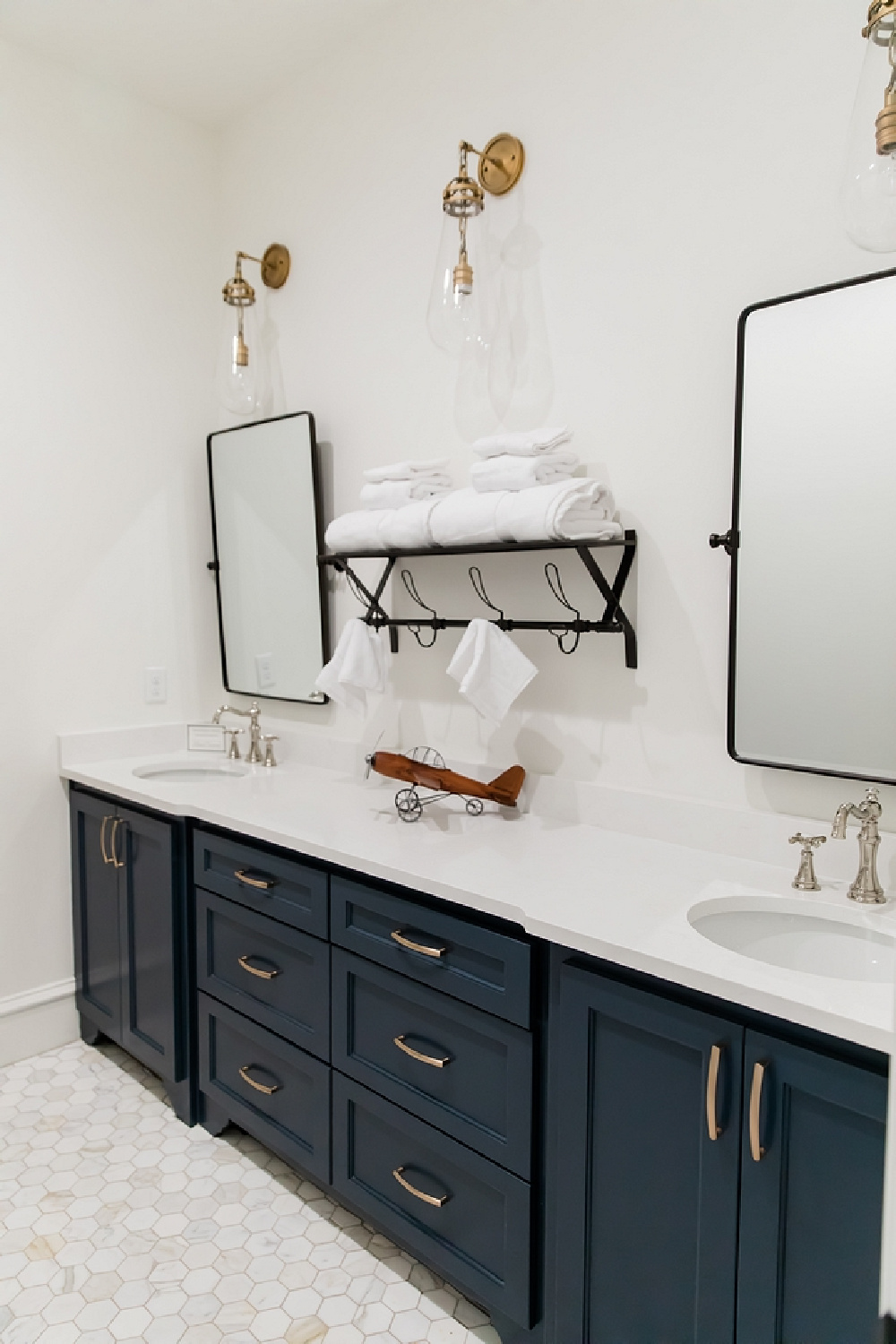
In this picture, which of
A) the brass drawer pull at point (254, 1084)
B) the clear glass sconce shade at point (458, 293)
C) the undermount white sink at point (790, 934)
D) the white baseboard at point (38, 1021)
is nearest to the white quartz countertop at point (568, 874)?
the undermount white sink at point (790, 934)

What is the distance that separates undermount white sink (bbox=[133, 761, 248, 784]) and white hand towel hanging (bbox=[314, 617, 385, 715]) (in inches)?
22.8

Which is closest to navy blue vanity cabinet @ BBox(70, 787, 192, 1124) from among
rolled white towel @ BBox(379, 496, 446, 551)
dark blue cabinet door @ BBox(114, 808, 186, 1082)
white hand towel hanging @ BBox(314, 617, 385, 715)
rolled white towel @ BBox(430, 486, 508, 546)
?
dark blue cabinet door @ BBox(114, 808, 186, 1082)

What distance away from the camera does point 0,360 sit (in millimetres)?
2500

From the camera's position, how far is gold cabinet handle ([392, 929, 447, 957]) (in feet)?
5.13

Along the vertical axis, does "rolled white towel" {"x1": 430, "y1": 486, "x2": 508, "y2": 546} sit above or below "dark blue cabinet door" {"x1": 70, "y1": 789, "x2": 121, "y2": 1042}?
above

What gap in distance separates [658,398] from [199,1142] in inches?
81.1

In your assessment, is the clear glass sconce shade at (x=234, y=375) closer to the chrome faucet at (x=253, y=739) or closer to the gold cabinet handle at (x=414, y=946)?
the chrome faucet at (x=253, y=739)

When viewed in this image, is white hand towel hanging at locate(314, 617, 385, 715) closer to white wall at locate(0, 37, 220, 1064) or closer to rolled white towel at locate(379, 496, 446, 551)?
rolled white towel at locate(379, 496, 446, 551)

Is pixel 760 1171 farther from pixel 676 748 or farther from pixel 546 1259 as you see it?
pixel 676 748

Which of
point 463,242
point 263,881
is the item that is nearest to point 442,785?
point 263,881

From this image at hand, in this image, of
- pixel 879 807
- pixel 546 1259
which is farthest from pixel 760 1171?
pixel 879 807

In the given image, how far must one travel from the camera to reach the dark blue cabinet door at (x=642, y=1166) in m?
1.20

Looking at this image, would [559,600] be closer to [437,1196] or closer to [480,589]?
[480,589]

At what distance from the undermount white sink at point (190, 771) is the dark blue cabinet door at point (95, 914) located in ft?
0.64
